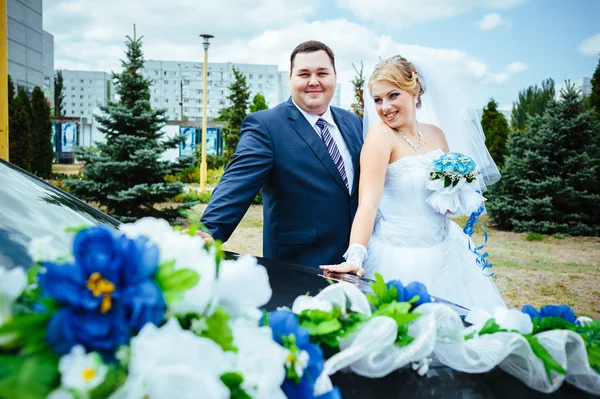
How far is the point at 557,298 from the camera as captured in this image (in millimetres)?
5953

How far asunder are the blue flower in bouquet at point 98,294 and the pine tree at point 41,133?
18.1m

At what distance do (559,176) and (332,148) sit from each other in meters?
9.38

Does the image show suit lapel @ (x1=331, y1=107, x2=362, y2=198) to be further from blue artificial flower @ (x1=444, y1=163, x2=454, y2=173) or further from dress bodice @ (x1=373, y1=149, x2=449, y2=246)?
blue artificial flower @ (x1=444, y1=163, x2=454, y2=173)

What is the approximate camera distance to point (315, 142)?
285cm

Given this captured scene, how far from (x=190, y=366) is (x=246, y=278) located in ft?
0.74

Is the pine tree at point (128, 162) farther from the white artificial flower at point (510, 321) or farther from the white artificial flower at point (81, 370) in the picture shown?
the white artificial flower at point (81, 370)

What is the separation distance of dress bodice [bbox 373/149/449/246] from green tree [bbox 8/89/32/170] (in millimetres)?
14656

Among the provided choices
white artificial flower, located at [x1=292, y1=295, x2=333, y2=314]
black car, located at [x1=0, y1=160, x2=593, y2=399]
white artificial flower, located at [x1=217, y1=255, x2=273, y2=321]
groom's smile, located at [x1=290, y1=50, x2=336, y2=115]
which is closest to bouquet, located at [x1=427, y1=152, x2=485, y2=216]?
groom's smile, located at [x1=290, y1=50, x2=336, y2=115]

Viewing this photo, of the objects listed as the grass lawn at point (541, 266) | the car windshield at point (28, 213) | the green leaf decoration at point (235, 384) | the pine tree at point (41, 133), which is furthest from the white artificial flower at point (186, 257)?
the pine tree at point (41, 133)

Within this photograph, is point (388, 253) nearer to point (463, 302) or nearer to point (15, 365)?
point (463, 302)

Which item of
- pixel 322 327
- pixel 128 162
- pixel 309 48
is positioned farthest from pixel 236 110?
pixel 322 327

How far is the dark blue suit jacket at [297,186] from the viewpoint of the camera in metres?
2.79

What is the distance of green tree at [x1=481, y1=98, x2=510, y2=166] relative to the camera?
1407 cm

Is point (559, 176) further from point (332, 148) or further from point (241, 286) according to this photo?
point (241, 286)
